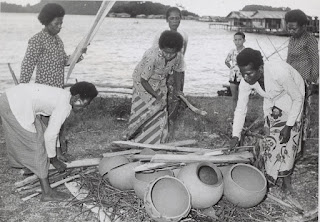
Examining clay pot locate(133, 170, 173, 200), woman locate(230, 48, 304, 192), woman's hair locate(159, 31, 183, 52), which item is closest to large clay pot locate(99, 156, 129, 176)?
clay pot locate(133, 170, 173, 200)

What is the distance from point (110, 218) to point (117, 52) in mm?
15616

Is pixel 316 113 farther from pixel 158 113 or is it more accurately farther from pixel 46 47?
pixel 46 47

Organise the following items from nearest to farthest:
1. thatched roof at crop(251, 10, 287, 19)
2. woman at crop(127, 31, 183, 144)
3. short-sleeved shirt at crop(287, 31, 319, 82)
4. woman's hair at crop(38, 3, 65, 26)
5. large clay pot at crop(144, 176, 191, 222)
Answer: large clay pot at crop(144, 176, 191, 222), woman's hair at crop(38, 3, 65, 26), woman at crop(127, 31, 183, 144), short-sleeved shirt at crop(287, 31, 319, 82), thatched roof at crop(251, 10, 287, 19)

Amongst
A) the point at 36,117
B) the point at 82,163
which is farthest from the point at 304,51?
the point at 36,117

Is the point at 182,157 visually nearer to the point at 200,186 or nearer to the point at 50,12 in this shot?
the point at 200,186

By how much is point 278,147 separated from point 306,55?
1757 millimetres

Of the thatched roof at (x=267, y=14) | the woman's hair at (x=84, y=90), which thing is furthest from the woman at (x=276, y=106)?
the thatched roof at (x=267, y=14)

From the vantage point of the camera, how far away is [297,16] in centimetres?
411

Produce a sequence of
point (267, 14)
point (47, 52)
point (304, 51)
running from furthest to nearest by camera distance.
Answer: point (267, 14) < point (304, 51) < point (47, 52)

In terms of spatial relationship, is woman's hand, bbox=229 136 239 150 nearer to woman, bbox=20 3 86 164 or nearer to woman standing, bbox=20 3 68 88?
woman, bbox=20 3 86 164

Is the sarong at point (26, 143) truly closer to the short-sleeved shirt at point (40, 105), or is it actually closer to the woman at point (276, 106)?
the short-sleeved shirt at point (40, 105)

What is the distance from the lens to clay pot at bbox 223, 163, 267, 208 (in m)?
3.25

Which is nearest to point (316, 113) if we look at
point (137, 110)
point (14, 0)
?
point (137, 110)

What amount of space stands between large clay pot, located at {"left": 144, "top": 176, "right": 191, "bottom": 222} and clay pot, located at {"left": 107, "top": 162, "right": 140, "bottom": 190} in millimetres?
338
